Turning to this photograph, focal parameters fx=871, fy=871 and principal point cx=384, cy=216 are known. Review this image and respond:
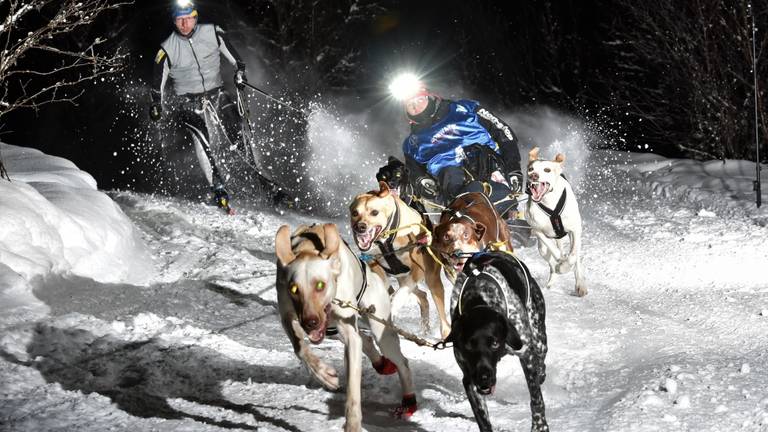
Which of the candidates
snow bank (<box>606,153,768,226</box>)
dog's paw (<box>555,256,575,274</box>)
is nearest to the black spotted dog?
dog's paw (<box>555,256,575,274</box>)

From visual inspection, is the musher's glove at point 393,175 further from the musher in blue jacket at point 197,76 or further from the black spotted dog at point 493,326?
the musher in blue jacket at point 197,76

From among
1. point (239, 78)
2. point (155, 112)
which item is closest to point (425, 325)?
point (239, 78)

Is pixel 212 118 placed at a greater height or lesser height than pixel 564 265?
greater

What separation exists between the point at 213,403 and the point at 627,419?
2438 millimetres

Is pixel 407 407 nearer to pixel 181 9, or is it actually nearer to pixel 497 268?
pixel 497 268

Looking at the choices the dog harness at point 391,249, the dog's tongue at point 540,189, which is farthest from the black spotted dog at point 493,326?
the dog's tongue at point 540,189

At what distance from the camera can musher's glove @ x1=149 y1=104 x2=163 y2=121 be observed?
1134cm

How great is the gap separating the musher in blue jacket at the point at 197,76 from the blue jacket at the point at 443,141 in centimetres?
367

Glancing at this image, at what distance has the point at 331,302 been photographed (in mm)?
4523

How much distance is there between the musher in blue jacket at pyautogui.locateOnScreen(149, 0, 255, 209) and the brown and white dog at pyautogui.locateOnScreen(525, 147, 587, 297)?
5199mm

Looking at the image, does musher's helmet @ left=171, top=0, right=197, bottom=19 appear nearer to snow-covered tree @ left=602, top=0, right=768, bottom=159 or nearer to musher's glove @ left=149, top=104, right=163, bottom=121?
musher's glove @ left=149, top=104, right=163, bottom=121

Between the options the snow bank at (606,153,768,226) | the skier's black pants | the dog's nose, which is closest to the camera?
the dog's nose

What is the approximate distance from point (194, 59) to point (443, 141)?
14.8 ft

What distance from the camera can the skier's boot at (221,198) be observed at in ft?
39.0
